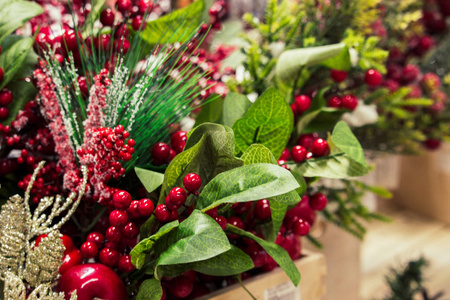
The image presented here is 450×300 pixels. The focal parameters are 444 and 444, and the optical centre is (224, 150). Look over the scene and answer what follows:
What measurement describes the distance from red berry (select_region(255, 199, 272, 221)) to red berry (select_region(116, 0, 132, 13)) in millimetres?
257

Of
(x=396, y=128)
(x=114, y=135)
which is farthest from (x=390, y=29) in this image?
(x=114, y=135)

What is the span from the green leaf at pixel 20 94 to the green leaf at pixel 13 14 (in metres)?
0.05

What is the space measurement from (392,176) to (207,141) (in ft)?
2.38

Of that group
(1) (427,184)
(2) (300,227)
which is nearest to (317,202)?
(2) (300,227)

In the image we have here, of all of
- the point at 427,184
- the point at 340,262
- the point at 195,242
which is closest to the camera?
the point at 195,242

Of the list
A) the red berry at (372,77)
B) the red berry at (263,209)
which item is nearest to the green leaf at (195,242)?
the red berry at (263,209)

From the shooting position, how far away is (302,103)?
1.78ft

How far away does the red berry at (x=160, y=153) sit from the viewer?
43cm

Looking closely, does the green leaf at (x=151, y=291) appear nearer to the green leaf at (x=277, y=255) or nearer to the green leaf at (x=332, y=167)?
the green leaf at (x=277, y=255)

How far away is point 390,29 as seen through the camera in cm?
85

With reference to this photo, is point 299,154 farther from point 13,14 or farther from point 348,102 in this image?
point 13,14

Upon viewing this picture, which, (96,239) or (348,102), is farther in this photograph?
(348,102)

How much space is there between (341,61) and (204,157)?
243 mm

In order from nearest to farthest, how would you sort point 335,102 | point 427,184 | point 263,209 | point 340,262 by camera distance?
1. point 263,209
2. point 335,102
3. point 340,262
4. point 427,184
